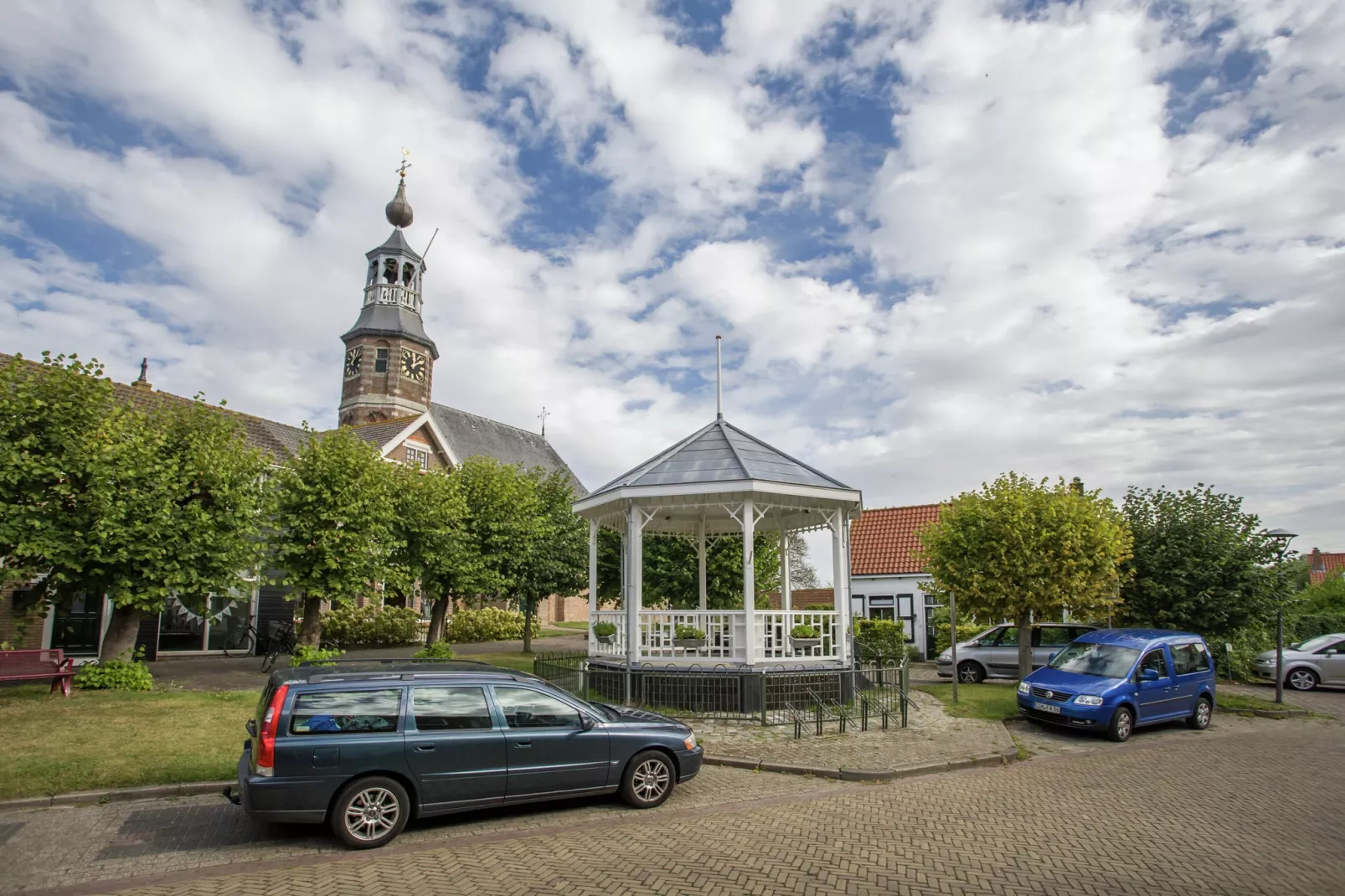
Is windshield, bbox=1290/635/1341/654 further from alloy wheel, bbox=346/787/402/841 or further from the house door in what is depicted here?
the house door

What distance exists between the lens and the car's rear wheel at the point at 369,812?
679 centimetres

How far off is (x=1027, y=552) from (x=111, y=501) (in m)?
18.0

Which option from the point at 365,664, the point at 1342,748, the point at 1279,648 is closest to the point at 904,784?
the point at 365,664

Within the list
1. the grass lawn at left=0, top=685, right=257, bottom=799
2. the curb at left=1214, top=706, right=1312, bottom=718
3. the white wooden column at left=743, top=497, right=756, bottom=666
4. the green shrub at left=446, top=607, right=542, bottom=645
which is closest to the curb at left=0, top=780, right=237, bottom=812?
the grass lawn at left=0, top=685, right=257, bottom=799

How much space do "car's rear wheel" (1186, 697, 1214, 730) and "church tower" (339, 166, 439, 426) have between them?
46980 millimetres

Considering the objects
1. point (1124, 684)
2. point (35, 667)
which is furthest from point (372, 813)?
point (1124, 684)

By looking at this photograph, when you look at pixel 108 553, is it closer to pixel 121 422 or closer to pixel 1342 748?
pixel 121 422

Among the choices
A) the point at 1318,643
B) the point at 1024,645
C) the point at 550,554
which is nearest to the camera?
the point at 1024,645

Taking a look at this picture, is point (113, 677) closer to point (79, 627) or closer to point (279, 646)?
point (279, 646)

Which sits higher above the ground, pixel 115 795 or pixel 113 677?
pixel 113 677

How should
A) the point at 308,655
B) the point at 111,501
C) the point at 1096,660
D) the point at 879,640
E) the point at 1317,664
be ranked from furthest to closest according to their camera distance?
the point at 879,640
the point at 1317,664
the point at 308,655
the point at 111,501
the point at 1096,660

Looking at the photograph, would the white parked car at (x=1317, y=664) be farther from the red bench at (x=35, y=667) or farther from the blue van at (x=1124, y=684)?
the red bench at (x=35, y=667)

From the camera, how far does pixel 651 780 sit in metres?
8.31

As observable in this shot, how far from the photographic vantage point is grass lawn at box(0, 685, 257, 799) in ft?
28.3
